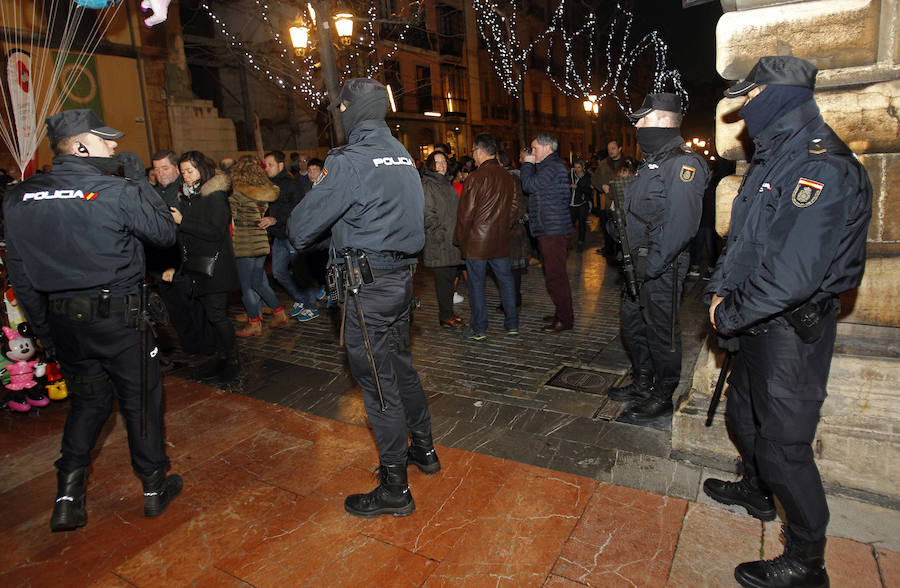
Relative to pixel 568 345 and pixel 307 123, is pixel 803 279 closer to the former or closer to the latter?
pixel 568 345

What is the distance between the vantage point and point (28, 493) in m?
3.41

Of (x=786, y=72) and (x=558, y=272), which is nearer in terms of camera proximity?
(x=786, y=72)

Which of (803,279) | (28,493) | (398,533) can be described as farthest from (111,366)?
(803,279)

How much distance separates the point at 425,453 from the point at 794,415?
6.31ft

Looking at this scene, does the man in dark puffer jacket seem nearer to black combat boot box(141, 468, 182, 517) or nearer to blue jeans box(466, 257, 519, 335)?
blue jeans box(466, 257, 519, 335)

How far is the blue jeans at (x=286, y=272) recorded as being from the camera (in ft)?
23.3

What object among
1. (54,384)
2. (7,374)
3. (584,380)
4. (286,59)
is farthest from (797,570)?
(286,59)

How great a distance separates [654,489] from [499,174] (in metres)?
3.60

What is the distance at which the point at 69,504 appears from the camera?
2994 mm

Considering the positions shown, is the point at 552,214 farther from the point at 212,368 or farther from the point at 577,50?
the point at 577,50

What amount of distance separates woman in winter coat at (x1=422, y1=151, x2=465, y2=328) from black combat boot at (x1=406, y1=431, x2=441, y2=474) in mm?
3107

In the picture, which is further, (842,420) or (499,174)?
(499,174)

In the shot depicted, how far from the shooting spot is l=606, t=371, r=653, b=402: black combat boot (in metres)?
4.07

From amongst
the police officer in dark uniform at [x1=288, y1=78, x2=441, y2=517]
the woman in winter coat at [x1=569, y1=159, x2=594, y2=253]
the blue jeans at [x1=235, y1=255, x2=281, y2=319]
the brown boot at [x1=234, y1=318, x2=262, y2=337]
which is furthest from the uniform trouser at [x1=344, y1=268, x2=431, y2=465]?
the woman in winter coat at [x1=569, y1=159, x2=594, y2=253]
